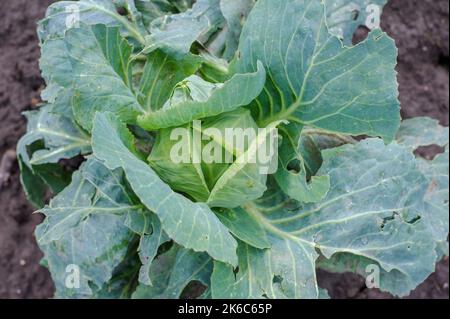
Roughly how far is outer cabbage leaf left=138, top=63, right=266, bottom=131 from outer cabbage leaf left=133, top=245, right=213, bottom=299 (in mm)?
472

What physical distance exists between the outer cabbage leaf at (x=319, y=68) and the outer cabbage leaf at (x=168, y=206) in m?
0.44

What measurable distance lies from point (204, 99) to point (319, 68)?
33 cm

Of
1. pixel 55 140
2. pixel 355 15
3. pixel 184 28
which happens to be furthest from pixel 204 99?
pixel 355 15

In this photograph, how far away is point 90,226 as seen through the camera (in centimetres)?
163

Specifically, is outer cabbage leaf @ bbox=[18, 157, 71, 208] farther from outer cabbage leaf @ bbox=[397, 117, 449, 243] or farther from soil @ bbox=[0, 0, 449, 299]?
outer cabbage leaf @ bbox=[397, 117, 449, 243]

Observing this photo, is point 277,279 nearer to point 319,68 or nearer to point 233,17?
point 319,68

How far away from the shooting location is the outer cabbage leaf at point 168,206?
4.33 ft

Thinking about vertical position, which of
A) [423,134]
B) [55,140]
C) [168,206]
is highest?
[168,206]

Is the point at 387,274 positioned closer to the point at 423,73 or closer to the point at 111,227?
the point at 111,227

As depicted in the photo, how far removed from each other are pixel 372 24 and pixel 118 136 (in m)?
1.02

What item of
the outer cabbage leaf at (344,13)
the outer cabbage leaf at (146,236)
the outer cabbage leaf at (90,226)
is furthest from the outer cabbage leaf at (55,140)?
the outer cabbage leaf at (344,13)

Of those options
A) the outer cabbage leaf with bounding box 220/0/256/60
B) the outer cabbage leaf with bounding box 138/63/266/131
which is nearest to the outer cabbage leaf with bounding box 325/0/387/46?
the outer cabbage leaf with bounding box 220/0/256/60
